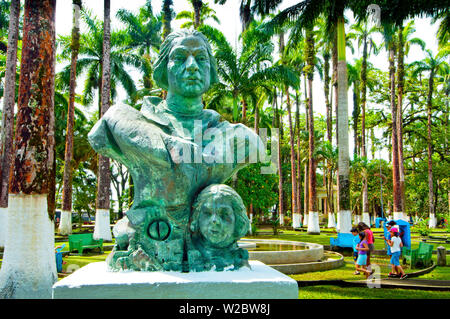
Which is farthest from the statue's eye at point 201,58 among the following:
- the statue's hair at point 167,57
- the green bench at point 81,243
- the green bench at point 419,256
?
the green bench at point 81,243

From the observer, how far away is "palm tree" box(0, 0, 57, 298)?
6.02 metres

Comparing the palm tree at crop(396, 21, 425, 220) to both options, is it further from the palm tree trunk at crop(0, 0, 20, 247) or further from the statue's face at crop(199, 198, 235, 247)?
the statue's face at crop(199, 198, 235, 247)

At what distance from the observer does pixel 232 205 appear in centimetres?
304

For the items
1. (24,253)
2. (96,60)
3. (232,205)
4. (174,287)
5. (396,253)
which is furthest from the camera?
(96,60)

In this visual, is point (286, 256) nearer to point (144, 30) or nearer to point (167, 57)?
point (167, 57)

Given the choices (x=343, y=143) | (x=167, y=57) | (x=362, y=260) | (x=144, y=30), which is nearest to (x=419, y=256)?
(x=362, y=260)

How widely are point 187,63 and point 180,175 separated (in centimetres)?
93

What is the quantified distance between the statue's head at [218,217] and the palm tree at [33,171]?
3989 mm

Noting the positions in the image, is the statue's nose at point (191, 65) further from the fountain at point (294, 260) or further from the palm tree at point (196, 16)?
the palm tree at point (196, 16)

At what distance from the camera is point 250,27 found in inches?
791

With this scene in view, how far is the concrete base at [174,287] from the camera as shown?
2617 millimetres
